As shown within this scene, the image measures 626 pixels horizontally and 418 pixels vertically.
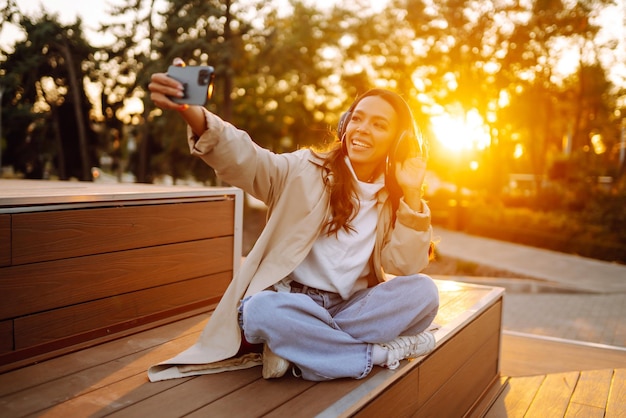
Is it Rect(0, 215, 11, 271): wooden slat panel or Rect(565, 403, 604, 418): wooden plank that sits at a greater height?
Rect(0, 215, 11, 271): wooden slat panel

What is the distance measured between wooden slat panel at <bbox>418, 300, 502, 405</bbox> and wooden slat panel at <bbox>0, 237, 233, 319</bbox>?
1.65 meters

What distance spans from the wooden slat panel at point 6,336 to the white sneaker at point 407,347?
1.65 m

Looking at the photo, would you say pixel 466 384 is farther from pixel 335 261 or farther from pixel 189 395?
pixel 189 395

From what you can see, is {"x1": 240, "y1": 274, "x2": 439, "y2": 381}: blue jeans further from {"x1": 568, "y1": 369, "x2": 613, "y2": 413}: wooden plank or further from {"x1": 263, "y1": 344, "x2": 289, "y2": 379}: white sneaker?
{"x1": 568, "y1": 369, "x2": 613, "y2": 413}: wooden plank

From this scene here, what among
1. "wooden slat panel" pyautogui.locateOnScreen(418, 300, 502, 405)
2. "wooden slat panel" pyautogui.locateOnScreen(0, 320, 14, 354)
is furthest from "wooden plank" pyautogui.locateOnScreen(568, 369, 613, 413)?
"wooden slat panel" pyautogui.locateOnScreen(0, 320, 14, 354)

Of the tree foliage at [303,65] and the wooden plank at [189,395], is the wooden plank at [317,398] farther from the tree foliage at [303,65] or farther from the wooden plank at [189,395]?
the tree foliage at [303,65]

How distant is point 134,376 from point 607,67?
724 inches

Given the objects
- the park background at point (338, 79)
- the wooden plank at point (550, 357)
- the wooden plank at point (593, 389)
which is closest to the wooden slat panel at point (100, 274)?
the wooden plank at point (550, 357)

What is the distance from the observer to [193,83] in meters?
1.68

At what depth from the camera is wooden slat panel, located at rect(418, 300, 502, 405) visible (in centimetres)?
249

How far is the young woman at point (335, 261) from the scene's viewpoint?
218cm

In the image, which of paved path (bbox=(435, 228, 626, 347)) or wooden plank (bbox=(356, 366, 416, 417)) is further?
paved path (bbox=(435, 228, 626, 347))

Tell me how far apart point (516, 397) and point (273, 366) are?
197 cm

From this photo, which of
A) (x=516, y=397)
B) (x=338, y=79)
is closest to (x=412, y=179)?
(x=516, y=397)
